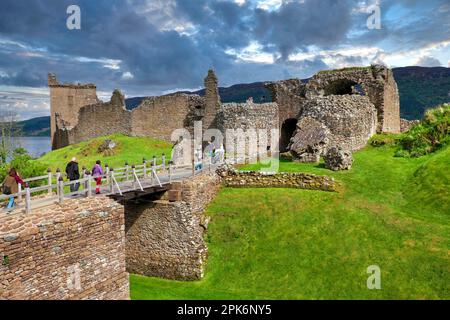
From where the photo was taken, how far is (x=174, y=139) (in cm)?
4647

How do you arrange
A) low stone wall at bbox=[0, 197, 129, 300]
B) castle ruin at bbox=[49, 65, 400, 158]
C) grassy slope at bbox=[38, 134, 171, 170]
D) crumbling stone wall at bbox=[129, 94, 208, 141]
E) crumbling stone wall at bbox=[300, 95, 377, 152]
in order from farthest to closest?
crumbling stone wall at bbox=[129, 94, 208, 141] → grassy slope at bbox=[38, 134, 171, 170] → castle ruin at bbox=[49, 65, 400, 158] → crumbling stone wall at bbox=[300, 95, 377, 152] → low stone wall at bbox=[0, 197, 129, 300]

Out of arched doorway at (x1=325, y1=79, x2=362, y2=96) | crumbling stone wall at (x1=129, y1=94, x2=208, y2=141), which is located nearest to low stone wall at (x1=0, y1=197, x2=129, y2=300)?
arched doorway at (x1=325, y1=79, x2=362, y2=96)

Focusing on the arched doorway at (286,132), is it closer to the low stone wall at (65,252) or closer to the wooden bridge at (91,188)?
the wooden bridge at (91,188)

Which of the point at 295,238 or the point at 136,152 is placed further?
the point at 136,152

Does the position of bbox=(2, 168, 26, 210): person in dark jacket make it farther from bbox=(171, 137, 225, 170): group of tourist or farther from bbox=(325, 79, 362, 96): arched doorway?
bbox=(325, 79, 362, 96): arched doorway

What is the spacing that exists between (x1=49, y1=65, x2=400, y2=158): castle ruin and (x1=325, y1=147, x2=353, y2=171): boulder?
3.06 m

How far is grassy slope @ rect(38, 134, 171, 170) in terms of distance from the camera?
39938 mm

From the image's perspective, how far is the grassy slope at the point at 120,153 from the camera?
→ 131ft

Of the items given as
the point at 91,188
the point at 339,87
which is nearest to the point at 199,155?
the point at 91,188
